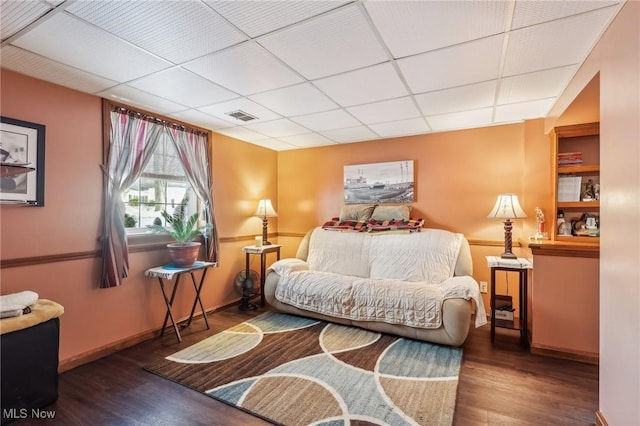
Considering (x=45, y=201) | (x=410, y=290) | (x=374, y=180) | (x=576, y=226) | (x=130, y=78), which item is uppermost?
(x=130, y=78)

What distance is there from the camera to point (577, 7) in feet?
4.89

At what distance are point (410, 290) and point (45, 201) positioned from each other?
3.13 m

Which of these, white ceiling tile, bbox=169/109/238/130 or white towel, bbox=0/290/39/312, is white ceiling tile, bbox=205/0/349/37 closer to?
white ceiling tile, bbox=169/109/238/130

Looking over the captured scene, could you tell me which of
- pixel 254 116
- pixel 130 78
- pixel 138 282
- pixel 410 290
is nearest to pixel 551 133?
pixel 410 290

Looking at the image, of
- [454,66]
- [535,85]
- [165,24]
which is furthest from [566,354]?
[165,24]

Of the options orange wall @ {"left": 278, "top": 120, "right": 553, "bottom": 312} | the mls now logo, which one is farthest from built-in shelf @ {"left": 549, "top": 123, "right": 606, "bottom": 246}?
the mls now logo

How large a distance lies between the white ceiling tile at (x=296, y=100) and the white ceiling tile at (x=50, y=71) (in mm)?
1190

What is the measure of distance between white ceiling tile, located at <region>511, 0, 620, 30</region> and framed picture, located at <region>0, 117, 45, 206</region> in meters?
3.19

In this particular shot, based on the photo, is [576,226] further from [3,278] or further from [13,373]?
[3,278]

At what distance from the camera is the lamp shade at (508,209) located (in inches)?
119

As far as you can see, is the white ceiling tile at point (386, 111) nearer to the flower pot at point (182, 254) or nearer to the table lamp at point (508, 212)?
the table lamp at point (508, 212)

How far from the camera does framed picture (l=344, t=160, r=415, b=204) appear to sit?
395 centimetres

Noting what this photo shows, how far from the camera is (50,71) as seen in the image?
84.3 inches

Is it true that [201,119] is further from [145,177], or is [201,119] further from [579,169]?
[579,169]
